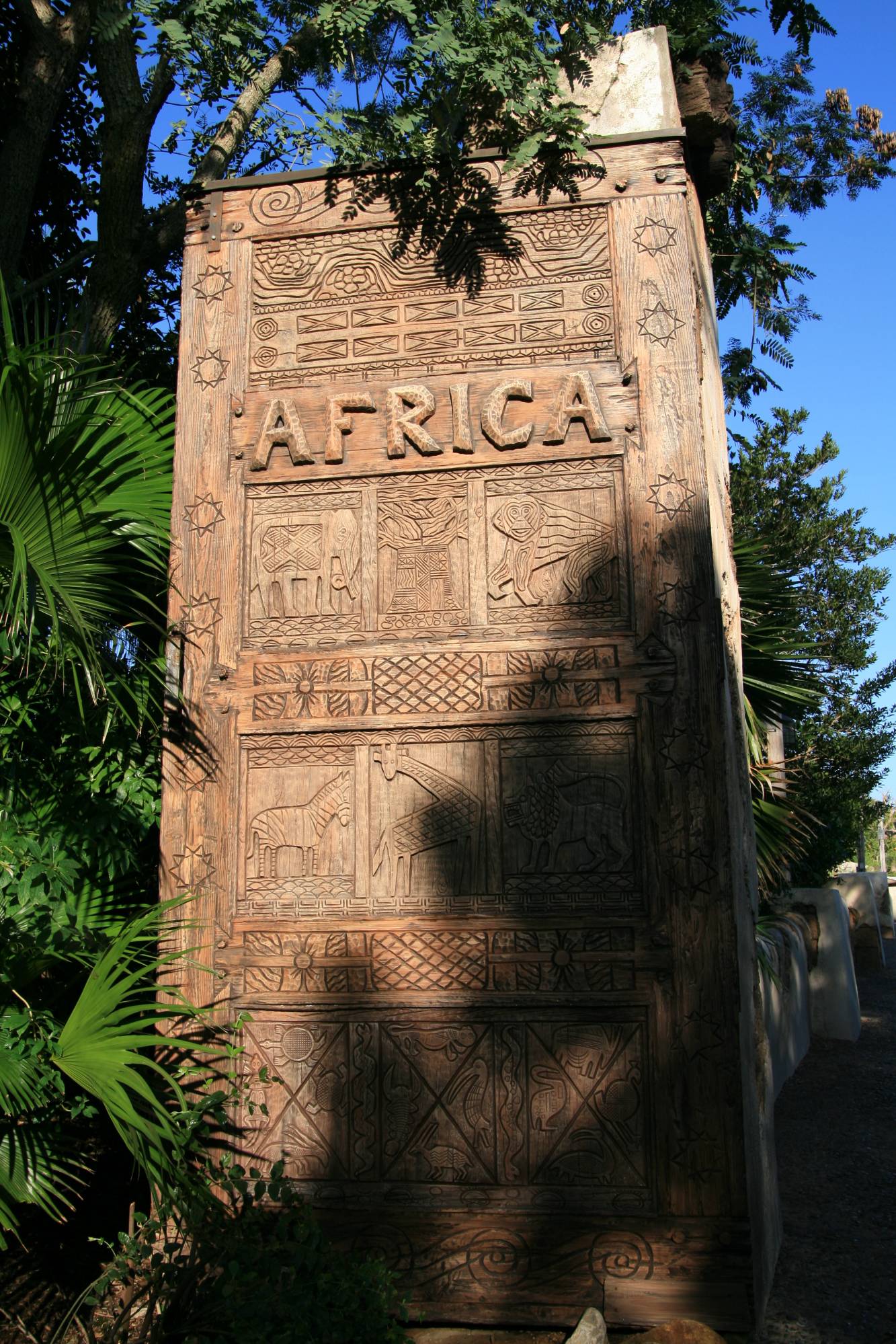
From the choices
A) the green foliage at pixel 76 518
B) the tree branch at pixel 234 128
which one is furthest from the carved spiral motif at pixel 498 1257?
the tree branch at pixel 234 128

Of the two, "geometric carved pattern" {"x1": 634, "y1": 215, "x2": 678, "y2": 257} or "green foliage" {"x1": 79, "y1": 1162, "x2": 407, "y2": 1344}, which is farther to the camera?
"geometric carved pattern" {"x1": 634, "y1": 215, "x2": 678, "y2": 257}

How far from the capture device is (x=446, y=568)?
484 cm

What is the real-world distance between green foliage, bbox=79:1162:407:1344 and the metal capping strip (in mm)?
4138

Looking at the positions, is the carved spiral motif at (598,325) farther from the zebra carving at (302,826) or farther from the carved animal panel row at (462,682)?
the zebra carving at (302,826)

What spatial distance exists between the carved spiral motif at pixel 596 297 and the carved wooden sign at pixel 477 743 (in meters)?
0.03

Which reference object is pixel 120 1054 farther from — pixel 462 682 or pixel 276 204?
pixel 276 204


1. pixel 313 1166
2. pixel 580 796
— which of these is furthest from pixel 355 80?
pixel 313 1166

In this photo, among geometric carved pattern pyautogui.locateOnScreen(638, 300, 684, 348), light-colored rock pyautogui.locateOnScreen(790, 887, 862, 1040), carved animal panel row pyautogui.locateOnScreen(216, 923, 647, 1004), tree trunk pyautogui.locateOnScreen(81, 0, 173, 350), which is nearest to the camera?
carved animal panel row pyautogui.locateOnScreen(216, 923, 647, 1004)

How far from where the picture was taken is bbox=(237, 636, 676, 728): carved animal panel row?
15.2 ft

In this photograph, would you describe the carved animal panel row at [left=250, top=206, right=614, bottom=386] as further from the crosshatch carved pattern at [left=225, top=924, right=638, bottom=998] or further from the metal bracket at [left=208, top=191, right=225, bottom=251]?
the crosshatch carved pattern at [left=225, top=924, right=638, bottom=998]

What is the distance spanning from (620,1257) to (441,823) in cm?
170

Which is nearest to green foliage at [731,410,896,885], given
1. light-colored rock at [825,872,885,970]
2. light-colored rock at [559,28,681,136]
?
light-colored rock at [825,872,885,970]

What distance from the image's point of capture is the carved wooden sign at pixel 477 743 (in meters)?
4.34

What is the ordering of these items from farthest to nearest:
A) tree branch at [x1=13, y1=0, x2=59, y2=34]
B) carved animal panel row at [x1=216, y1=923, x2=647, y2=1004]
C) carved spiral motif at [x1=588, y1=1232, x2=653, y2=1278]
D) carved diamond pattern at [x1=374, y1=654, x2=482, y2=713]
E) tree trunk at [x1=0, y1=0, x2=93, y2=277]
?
tree branch at [x1=13, y1=0, x2=59, y2=34] < tree trunk at [x1=0, y1=0, x2=93, y2=277] < carved diamond pattern at [x1=374, y1=654, x2=482, y2=713] < carved animal panel row at [x1=216, y1=923, x2=647, y2=1004] < carved spiral motif at [x1=588, y1=1232, x2=653, y2=1278]
